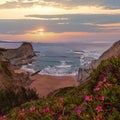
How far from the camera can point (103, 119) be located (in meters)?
6.98

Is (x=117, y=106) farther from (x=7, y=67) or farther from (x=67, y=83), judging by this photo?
(x=67, y=83)

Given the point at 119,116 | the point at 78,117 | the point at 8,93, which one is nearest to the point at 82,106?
the point at 78,117

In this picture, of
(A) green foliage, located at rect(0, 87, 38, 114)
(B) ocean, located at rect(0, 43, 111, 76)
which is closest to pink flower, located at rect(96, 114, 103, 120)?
(A) green foliage, located at rect(0, 87, 38, 114)

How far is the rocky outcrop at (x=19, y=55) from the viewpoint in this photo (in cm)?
7621

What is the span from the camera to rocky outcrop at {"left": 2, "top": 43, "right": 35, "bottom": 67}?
76213 mm

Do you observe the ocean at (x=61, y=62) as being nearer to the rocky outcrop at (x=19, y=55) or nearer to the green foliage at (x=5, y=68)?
the rocky outcrop at (x=19, y=55)

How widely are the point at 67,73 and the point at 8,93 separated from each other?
33174 mm

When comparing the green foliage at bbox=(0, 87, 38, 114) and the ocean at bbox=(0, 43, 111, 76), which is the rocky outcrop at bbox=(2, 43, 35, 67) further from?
the green foliage at bbox=(0, 87, 38, 114)

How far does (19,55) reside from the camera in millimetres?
81875

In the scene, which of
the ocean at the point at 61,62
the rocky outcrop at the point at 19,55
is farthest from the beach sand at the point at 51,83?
the rocky outcrop at the point at 19,55

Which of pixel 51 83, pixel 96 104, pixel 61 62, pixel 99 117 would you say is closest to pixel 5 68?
pixel 51 83

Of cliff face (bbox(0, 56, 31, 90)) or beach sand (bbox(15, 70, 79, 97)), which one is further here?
beach sand (bbox(15, 70, 79, 97))

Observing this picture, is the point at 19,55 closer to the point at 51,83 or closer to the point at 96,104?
the point at 51,83

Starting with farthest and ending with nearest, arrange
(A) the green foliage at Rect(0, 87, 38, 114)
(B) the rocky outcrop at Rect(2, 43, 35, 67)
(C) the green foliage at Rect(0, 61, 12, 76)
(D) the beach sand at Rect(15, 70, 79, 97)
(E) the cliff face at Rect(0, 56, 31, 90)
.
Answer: (B) the rocky outcrop at Rect(2, 43, 35, 67) < (D) the beach sand at Rect(15, 70, 79, 97) < (C) the green foliage at Rect(0, 61, 12, 76) < (E) the cliff face at Rect(0, 56, 31, 90) < (A) the green foliage at Rect(0, 87, 38, 114)
